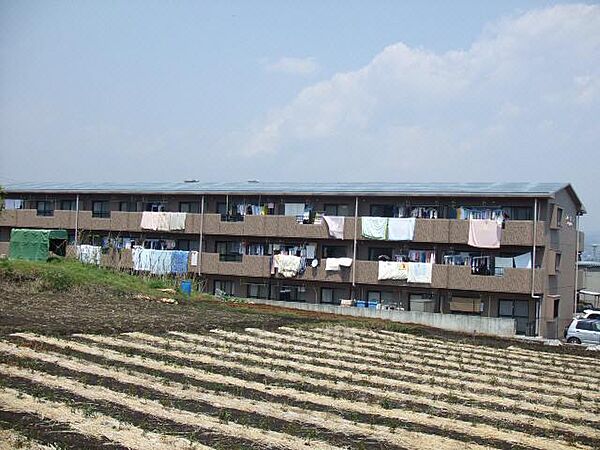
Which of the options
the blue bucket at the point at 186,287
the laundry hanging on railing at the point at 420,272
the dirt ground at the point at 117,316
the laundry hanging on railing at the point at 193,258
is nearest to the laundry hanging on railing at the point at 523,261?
the laundry hanging on railing at the point at 420,272

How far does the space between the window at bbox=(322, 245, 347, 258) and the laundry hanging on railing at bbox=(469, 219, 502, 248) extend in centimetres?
647

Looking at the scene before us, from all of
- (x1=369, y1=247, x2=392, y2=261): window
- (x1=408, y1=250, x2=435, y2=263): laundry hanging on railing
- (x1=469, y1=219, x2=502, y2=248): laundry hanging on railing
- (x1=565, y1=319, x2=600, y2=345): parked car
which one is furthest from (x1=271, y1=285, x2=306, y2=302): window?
(x1=565, y1=319, x2=600, y2=345): parked car

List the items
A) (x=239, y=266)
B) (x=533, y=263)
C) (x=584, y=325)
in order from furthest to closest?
(x=239, y=266), (x=533, y=263), (x=584, y=325)

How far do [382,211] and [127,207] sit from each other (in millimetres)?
15236

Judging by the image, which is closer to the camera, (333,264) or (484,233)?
(484,233)

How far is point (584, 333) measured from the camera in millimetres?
24781

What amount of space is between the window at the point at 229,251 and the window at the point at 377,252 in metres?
6.78

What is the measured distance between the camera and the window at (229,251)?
35.9m

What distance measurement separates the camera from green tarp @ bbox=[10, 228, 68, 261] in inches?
1331

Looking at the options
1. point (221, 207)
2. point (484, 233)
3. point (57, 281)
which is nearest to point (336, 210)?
point (221, 207)

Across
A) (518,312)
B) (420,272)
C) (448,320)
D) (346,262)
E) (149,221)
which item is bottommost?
(448,320)

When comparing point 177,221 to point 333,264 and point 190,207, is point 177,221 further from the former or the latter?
point 333,264

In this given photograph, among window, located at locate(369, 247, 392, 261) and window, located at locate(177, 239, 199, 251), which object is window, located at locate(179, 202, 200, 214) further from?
window, located at locate(369, 247, 392, 261)

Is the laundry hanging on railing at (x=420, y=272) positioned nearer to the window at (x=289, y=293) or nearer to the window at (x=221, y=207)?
the window at (x=289, y=293)
